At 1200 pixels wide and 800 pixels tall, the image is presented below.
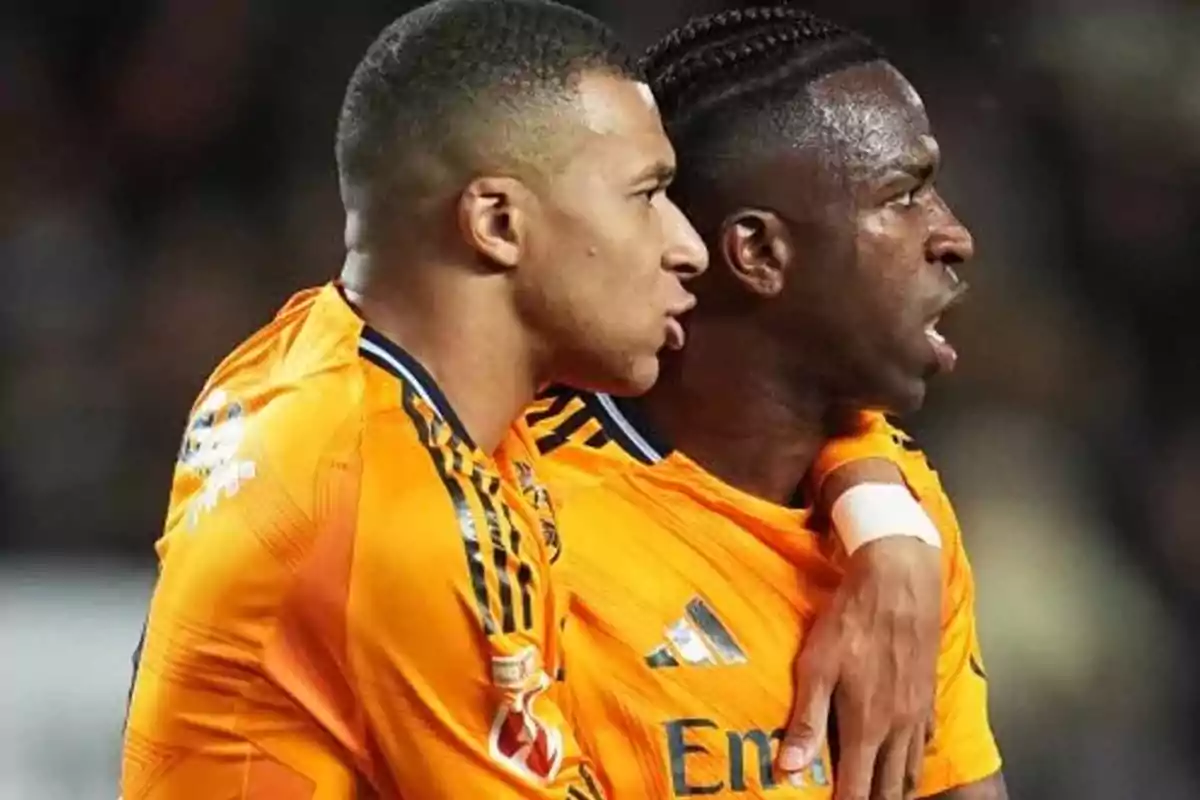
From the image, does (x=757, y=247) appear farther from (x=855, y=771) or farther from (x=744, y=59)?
(x=855, y=771)

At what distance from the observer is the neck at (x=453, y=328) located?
108cm

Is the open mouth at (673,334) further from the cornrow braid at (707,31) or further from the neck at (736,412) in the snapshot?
the cornrow braid at (707,31)

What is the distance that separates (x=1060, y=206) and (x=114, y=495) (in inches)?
46.5

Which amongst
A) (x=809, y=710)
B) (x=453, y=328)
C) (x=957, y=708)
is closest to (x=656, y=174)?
(x=453, y=328)

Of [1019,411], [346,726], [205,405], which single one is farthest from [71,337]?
[346,726]

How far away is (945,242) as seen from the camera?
4.32 ft

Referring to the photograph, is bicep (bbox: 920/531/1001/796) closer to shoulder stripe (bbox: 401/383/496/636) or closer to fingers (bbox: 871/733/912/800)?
fingers (bbox: 871/733/912/800)

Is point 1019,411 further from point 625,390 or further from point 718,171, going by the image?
point 625,390

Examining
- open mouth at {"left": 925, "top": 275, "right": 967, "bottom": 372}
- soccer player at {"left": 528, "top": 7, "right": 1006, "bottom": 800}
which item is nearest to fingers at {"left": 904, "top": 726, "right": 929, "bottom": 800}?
soccer player at {"left": 528, "top": 7, "right": 1006, "bottom": 800}

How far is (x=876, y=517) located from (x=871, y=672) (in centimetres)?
10

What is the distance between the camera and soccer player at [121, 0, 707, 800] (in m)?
1.01

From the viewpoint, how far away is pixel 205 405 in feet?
3.74

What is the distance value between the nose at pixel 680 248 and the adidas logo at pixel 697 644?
0.25 meters

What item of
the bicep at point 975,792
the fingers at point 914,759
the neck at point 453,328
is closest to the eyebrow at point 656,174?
the neck at point 453,328
